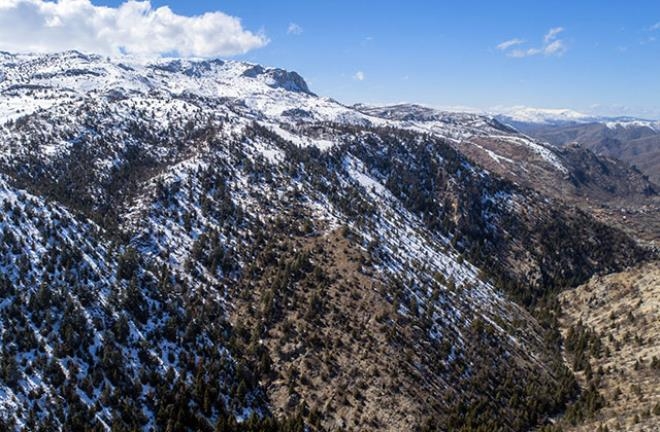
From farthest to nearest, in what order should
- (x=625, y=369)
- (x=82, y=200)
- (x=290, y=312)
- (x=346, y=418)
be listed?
(x=82, y=200)
(x=290, y=312)
(x=625, y=369)
(x=346, y=418)

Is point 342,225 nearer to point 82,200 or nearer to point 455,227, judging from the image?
point 455,227

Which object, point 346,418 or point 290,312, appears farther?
point 290,312

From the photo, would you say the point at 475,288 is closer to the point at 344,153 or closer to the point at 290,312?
the point at 290,312

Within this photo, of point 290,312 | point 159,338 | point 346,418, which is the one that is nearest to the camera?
point 346,418

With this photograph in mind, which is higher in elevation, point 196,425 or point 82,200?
point 82,200

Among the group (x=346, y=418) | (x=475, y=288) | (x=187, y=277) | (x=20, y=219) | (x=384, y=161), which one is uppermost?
(x=384, y=161)

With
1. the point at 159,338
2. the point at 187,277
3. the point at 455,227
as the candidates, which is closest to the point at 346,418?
the point at 159,338
